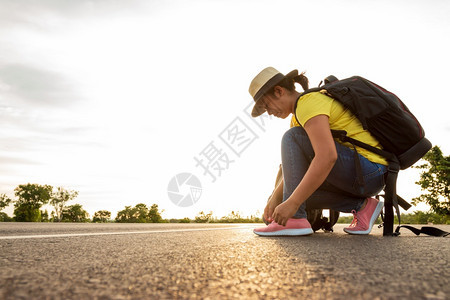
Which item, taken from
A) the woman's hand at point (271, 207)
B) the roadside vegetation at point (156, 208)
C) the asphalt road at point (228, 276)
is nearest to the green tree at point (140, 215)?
the roadside vegetation at point (156, 208)

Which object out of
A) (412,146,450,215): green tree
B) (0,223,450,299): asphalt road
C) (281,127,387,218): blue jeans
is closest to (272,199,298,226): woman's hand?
(281,127,387,218): blue jeans

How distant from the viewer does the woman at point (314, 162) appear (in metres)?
2.27

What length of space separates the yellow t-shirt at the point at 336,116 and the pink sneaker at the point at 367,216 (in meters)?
0.39

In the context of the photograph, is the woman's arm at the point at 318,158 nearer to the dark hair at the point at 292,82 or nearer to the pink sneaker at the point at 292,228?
the pink sneaker at the point at 292,228

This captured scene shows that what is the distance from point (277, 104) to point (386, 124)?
36.7 inches

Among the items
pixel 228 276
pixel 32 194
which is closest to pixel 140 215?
pixel 228 276

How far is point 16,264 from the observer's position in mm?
1214

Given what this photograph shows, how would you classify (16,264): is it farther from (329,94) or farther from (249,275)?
(329,94)

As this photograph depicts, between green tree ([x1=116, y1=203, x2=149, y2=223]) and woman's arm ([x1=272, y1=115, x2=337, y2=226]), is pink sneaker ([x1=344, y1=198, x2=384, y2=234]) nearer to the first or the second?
woman's arm ([x1=272, y1=115, x2=337, y2=226])

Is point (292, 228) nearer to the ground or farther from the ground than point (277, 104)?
nearer to the ground

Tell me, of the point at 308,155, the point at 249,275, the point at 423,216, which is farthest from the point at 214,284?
the point at 423,216

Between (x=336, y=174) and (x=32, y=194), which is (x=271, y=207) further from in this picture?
(x=32, y=194)

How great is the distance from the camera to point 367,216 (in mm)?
2768

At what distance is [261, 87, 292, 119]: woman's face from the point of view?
296cm
